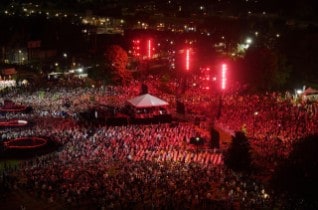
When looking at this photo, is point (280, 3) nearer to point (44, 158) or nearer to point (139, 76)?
point (139, 76)

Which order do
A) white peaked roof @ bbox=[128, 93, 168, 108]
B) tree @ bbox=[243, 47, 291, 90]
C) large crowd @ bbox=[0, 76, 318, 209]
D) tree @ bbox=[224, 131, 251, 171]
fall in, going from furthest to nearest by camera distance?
tree @ bbox=[243, 47, 291, 90], white peaked roof @ bbox=[128, 93, 168, 108], tree @ bbox=[224, 131, 251, 171], large crowd @ bbox=[0, 76, 318, 209]

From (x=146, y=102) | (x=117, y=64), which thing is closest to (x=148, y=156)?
(x=146, y=102)

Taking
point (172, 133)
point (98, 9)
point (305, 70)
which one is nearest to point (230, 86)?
point (305, 70)

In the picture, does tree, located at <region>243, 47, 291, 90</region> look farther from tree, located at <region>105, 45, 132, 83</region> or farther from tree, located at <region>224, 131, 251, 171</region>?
tree, located at <region>224, 131, 251, 171</region>

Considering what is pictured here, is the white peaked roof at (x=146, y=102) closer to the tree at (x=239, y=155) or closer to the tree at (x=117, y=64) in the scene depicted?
the tree at (x=239, y=155)

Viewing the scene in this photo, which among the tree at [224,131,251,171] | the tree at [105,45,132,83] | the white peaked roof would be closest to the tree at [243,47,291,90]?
the tree at [105,45,132,83]
